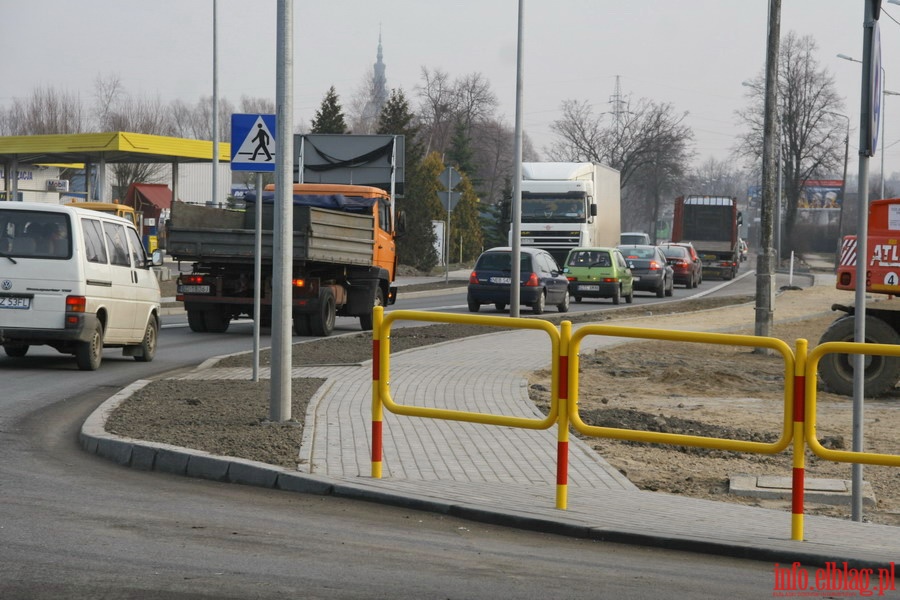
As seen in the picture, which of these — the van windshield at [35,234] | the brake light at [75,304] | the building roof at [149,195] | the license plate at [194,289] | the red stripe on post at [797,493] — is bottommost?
the red stripe on post at [797,493]

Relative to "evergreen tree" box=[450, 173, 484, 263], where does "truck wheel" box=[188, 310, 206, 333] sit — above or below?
below

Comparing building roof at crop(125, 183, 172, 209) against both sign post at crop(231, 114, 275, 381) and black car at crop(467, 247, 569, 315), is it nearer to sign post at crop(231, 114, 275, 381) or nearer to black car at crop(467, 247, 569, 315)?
black car at crop(467, 247, 569, 315)

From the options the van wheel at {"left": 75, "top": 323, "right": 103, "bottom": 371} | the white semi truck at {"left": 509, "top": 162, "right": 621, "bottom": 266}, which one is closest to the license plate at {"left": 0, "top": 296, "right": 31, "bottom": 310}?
the van wheel at {"left": 75, "top": 323, "right": 103, "bottom": 371}

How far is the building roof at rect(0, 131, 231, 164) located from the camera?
4662 cm

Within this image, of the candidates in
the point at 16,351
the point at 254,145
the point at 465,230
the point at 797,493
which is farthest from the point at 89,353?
the point at 465,230

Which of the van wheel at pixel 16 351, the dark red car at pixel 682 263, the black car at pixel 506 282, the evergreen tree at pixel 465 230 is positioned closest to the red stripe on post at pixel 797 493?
the van wheel at pixel 16 351

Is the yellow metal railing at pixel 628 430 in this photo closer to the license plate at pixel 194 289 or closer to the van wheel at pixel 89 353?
the van wheel at pixel 89 353

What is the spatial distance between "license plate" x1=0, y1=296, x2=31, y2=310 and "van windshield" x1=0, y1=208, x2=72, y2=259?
49 cm

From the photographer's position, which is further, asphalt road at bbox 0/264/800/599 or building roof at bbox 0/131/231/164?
building roof at bbox 0/131/231/164

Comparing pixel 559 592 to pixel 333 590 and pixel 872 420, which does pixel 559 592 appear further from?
pixel 872 420

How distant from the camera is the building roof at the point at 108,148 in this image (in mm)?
46625

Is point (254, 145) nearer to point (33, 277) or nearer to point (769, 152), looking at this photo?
point (33, 277)

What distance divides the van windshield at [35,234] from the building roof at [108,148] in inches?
1248

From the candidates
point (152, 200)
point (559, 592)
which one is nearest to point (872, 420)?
point (559, 592)
